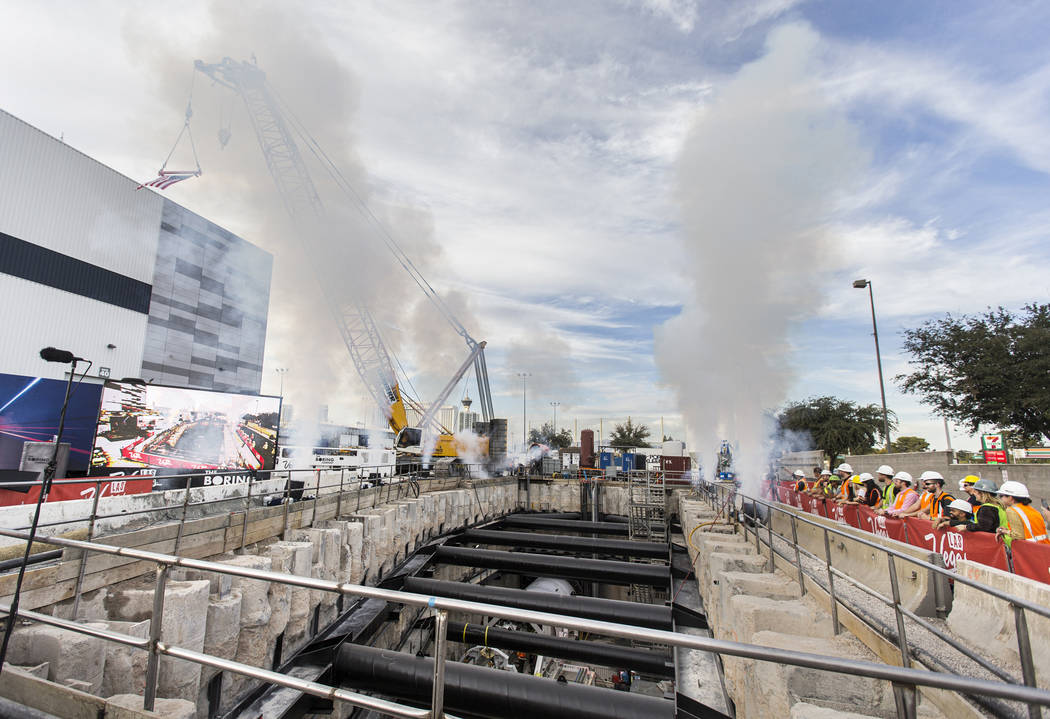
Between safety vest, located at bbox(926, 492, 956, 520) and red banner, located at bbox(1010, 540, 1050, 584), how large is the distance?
205 centimetres

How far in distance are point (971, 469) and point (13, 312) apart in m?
42.8

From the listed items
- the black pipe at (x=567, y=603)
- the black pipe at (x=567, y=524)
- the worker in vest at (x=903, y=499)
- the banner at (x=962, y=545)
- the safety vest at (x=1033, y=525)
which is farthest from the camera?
the black pipe at (x=567, y=524)

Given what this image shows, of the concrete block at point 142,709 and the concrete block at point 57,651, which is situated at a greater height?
the concrete block at point 142,709

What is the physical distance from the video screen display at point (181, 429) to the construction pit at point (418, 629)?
278 cm

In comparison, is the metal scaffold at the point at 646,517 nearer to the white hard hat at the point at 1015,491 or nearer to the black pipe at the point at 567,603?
the black pipe at the point at 567,603

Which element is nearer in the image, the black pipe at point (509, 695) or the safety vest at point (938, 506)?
the black pipe at point (509, 695)

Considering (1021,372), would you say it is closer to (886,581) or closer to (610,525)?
(610,525)

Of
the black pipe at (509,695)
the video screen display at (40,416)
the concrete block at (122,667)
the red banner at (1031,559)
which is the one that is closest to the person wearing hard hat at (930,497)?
the red banner at (1031,559)

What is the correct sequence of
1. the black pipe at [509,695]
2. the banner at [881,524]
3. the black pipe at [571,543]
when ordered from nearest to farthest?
the black pipe at [509,695]
the banner at [881,524]
the black pipe at [571,543]

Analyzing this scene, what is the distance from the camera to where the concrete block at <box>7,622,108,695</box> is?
14.7ft

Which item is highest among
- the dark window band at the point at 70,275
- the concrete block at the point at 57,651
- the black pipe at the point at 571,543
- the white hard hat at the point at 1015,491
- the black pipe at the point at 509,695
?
the dark window band at the point at 70,275

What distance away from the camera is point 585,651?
36.9ft

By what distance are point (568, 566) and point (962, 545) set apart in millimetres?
10974

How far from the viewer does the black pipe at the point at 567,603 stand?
11.8m
